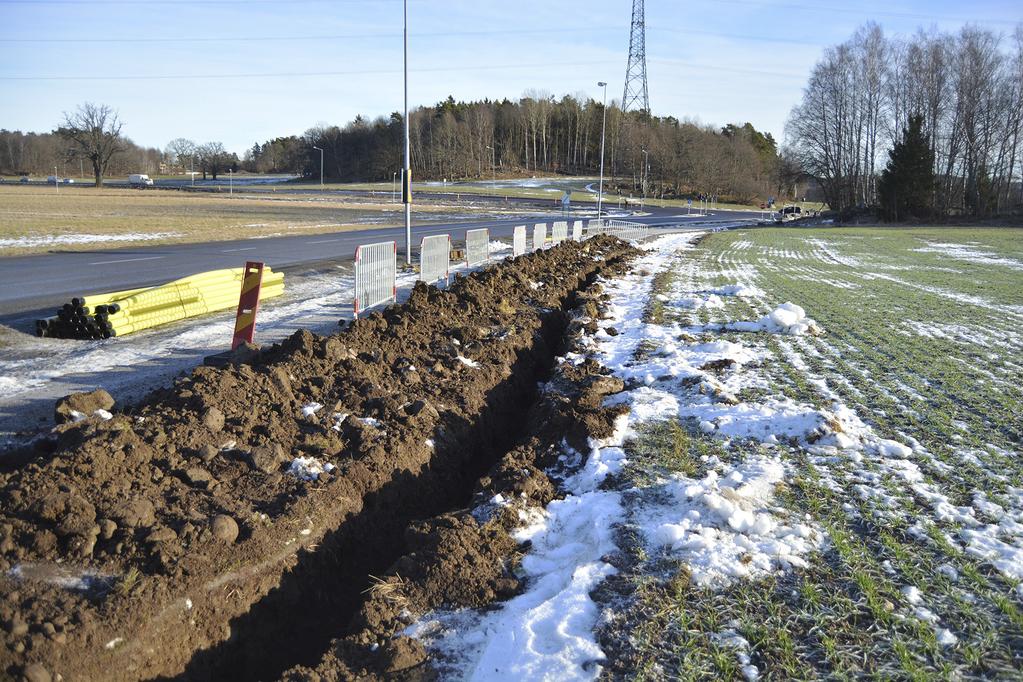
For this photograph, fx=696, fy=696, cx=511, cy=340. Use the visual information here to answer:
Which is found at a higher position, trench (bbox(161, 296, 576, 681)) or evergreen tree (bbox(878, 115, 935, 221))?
evergreen tree (bbox(878, 115, 935, 221))

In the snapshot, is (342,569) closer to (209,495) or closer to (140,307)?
(209,495)

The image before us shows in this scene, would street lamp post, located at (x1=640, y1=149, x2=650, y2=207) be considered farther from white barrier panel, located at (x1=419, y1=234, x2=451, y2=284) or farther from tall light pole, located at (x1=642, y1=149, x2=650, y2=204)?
white barrier panel, located at (x1=419, y1=234, x2=451, y2=284)

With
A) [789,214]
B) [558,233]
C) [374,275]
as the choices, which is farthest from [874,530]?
[789,214]

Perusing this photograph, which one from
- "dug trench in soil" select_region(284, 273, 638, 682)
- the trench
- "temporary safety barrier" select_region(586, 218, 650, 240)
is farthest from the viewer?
"temporary safety barrier" select_region(586, 218, 650, 240)

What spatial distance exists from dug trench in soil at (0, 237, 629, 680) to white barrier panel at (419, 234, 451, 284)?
22.2ft

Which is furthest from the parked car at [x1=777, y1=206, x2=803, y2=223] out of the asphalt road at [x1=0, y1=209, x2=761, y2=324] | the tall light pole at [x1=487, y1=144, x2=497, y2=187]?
the tall light pole at [x1=487, y1=144, x2=497, y2=187]

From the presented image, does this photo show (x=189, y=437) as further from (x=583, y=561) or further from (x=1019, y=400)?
(x=1019, y=400)

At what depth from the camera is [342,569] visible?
479 centimetres

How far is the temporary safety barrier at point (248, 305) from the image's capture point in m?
8.98

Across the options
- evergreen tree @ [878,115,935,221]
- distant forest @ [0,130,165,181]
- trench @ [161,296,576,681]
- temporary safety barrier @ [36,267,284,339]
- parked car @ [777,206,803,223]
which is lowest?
trench @ [161,296,576,681]

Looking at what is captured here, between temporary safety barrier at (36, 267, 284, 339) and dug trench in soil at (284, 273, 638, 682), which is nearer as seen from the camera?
dug trench in soil at (284, 273, 638, 682)

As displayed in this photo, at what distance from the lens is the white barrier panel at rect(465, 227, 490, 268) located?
61.6 feet

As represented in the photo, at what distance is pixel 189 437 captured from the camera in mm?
5109

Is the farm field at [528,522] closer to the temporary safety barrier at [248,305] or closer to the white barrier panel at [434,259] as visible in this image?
the temporary safety barrier at [248,305]
